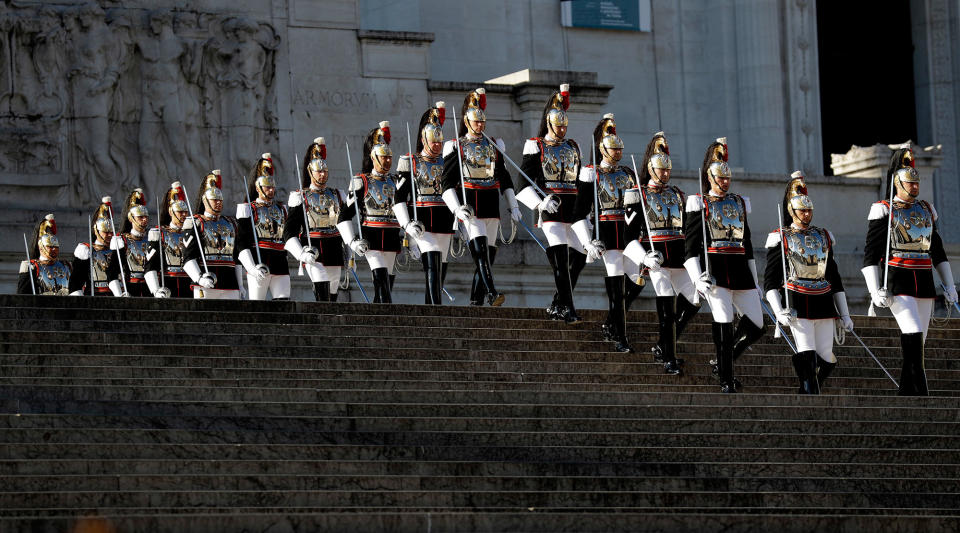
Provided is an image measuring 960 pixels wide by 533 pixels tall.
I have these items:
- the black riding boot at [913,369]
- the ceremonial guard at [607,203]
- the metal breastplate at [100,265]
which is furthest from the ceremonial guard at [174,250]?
the black riding boot at [913,369]

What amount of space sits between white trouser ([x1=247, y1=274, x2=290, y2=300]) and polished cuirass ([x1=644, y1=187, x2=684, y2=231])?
364 centimetres

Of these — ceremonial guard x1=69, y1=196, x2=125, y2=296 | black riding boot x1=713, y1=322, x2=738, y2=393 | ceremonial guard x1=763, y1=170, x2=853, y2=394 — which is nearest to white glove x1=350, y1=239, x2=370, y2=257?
ceremonial guard x1=69, y1=196, x2=125, y2=296

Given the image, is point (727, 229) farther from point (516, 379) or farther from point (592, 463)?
point (592, 463)

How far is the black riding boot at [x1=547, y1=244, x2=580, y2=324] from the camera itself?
1603 cm

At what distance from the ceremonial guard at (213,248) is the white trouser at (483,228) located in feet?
7.67

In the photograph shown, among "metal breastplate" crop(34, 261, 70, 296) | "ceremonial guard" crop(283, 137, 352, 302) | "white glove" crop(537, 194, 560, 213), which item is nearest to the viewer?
"white glove" crop(537, 194, 560, 213)

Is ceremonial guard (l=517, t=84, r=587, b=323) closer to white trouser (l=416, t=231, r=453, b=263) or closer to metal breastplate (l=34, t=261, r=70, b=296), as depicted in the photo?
white trouser (l=416, t=231, r=453, b=263)

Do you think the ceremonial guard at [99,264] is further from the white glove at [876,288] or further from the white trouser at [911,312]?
the white trouser at [911,312]

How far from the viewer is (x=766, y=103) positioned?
89.4 feet

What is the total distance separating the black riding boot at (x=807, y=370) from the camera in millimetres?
15031

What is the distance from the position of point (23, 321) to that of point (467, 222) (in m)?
4.24

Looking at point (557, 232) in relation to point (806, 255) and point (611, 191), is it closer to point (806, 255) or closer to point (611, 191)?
point (611, 191)

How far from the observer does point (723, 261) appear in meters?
15.5

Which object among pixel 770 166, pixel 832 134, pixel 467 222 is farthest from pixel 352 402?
pixel 832 134
